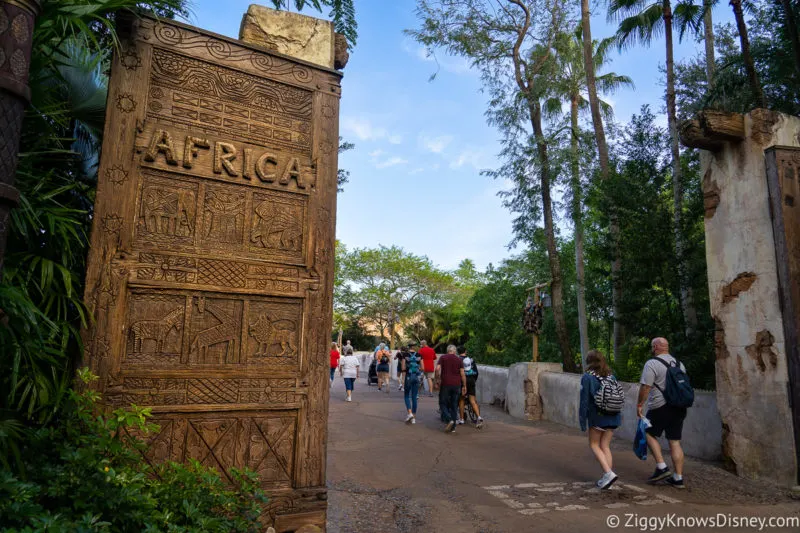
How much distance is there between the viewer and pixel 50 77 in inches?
148

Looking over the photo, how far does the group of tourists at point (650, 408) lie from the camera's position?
5.97 m

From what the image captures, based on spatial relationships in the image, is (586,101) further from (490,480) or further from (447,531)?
(447,531)

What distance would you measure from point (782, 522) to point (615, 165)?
10.5 meters

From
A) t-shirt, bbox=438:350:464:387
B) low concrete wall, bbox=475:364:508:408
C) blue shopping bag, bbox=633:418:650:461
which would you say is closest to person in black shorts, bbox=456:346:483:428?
t-shirt, bbox=438:350:464:387

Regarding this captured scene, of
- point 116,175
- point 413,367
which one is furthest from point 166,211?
point 413,367

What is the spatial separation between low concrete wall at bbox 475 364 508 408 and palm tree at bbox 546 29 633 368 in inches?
119

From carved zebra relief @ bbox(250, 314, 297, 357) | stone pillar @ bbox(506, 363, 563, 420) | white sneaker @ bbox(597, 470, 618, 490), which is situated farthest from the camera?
stone pillar @ bbox(506, 363, 563, 420)

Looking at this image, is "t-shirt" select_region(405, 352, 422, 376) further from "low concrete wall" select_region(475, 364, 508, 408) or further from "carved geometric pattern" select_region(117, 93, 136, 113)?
"carved geometric pattern" select_region(117, 93, 136, 113)

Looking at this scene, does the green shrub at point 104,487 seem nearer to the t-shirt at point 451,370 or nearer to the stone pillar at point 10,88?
the stone pillar at point 10,88

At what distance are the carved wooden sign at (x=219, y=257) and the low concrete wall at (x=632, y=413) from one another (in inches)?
229

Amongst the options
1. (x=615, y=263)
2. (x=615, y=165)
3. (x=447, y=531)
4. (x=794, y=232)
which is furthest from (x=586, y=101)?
(x=447, y=531)

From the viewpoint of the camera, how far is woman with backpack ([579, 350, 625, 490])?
5.92 metres

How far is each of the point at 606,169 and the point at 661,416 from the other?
33.3ft

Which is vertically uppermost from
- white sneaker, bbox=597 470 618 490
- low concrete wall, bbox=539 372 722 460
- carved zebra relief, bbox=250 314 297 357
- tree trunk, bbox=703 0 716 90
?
tree trunk, bbox=703 0 716 90
